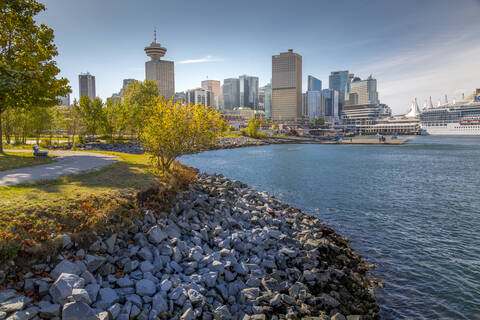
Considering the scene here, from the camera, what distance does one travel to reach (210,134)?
22422 mm

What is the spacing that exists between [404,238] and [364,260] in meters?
4.84

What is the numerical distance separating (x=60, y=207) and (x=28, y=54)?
18.2 m

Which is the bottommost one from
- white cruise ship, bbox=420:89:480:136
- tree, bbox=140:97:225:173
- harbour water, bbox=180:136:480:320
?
harbour water, bbox=180:136:480:320

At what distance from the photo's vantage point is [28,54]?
858 inches

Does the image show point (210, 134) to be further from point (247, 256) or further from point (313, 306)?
point (313, 306)

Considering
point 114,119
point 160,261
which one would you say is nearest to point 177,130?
point 160,261

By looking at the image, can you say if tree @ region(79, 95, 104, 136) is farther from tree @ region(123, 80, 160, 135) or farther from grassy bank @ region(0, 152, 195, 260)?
grassy bank @ region(0, 152, 195, 260)

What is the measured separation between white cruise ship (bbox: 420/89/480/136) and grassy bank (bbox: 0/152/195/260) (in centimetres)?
21710

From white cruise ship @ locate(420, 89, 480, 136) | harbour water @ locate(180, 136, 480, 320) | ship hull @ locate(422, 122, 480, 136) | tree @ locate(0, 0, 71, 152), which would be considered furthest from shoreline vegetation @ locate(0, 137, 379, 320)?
white cruise ship @ locate(420, 89, 480, 136)

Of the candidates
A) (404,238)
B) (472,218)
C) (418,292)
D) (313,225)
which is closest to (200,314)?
(418,292)

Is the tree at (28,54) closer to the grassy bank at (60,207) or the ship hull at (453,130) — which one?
the grassy bank at (60,207)

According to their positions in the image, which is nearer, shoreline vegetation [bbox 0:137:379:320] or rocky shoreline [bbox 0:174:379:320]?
rocky shoreline [bbox 0:174:379:320]

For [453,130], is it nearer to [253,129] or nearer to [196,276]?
[253,129]

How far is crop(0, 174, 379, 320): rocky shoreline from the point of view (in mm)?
7371
